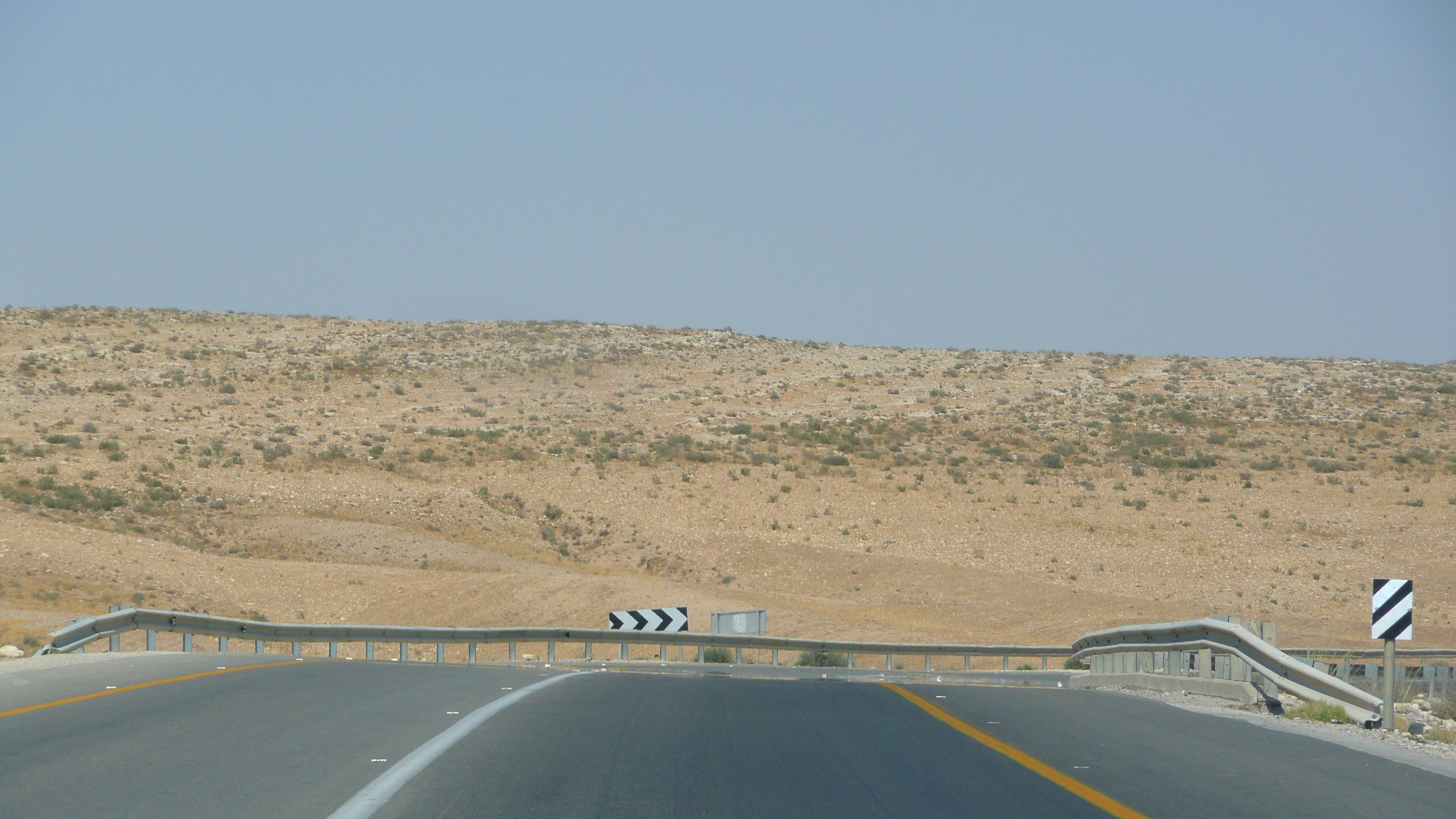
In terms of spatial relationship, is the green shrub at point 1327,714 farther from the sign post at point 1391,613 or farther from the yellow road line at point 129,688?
the yellow road line at point 129,688

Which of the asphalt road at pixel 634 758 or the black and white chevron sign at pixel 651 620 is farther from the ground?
the asphalt road at pixel 634 758

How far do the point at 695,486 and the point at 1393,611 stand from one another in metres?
41.6

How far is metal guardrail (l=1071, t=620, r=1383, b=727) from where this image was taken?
471 inches

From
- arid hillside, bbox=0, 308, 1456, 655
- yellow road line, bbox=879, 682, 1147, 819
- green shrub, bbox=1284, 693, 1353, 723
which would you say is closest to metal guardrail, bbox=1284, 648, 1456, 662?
arid hillside, bbox=0, 308, 1456, 655

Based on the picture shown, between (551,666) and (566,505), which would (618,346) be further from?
(551,666)

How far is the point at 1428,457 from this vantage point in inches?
2394

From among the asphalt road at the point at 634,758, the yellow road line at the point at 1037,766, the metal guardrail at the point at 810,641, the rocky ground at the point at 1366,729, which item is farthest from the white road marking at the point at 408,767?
the metal guardrail at the point at 810,641

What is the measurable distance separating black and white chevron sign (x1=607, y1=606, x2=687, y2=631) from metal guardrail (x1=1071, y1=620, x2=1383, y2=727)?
1082 centimetres

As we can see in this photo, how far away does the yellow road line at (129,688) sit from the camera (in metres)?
10.6

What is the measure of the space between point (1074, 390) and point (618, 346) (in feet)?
97.8

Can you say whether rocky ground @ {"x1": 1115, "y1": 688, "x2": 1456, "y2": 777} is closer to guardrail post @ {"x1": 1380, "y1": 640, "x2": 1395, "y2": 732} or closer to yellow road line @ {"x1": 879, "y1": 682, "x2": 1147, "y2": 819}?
guardrail post @ {"x1": 1380, "y1": 640, "x2": 1395, "y2": 732}

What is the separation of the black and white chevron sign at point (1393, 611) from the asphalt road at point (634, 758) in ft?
5.16

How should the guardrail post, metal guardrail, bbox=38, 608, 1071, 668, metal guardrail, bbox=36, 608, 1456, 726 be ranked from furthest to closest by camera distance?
metal guardrail, bbox=38, 608, 1071, 668 → metal guardrail, bbox=36, 608, 1456, 726 → the guardrail post

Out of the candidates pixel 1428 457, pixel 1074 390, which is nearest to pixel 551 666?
pixel 1428 457
